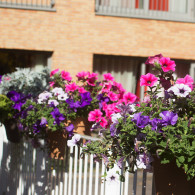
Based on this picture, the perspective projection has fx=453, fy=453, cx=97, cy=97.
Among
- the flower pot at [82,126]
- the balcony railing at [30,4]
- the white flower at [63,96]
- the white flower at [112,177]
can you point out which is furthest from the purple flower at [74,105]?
the balcony railing at [30,4]

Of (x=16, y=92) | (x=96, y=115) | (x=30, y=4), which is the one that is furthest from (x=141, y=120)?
(x=30, y=4)

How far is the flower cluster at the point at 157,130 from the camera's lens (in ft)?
9.19

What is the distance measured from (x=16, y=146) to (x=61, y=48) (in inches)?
234

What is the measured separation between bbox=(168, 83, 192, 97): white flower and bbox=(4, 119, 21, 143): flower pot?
2.69 meters

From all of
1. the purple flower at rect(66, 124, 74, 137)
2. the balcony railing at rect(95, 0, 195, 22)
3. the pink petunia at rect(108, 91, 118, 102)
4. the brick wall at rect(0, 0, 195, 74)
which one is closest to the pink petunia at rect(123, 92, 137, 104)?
the pink petunia at rect(108, 91, 118, 102)

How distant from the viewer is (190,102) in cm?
305

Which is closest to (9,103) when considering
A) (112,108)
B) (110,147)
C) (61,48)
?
(112,108)

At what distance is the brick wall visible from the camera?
11180 mm

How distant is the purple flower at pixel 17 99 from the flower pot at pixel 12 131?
0.23 meters

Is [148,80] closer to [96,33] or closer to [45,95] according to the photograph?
[45,95]

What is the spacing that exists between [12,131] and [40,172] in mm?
632

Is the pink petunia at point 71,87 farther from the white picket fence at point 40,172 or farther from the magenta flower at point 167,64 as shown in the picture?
the magenta flower at point 167,64

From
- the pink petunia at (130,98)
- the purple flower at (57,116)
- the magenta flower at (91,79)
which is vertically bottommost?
the purple flower at (57,116)

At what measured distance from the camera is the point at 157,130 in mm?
2895
